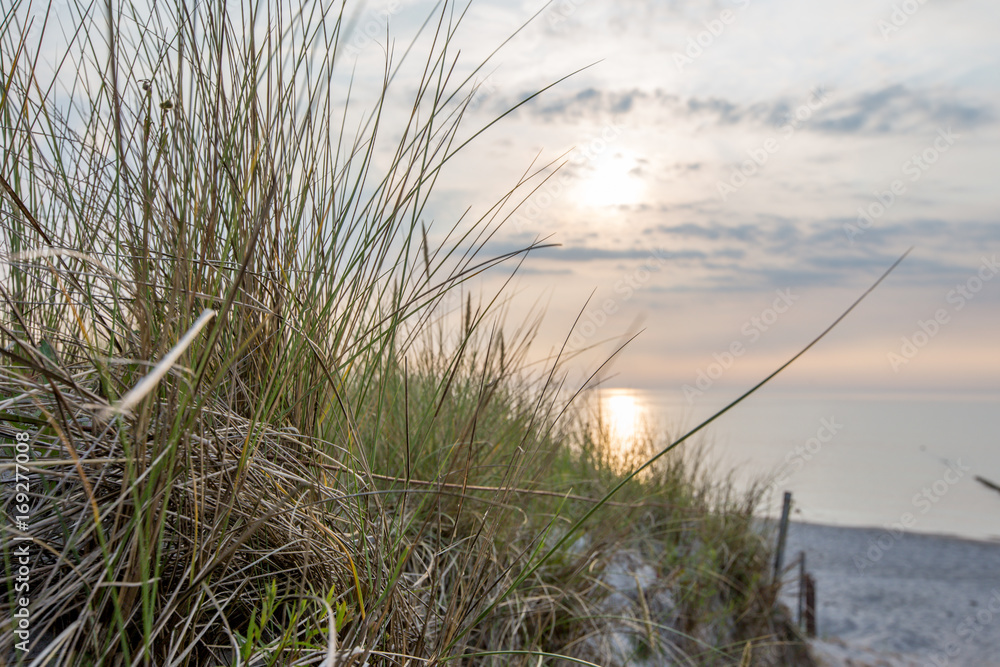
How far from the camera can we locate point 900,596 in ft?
22.5

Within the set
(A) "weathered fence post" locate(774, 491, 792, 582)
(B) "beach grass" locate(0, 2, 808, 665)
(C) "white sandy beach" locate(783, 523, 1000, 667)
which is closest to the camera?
(B) "beach grass" locate(0, 2, 808, 665)

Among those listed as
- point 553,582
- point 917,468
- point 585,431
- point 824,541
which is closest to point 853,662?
point 585,431

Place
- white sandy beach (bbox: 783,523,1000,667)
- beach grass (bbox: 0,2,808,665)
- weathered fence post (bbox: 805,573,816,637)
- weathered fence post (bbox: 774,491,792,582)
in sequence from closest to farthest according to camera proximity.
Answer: beach grass (bbox: 0,2,808,665), weathered fence post (bbox: 774,491,792,582), weathered fence post (bbox: 805,573,816,637), white sandy beach (bbox: 783,523,1000,667)

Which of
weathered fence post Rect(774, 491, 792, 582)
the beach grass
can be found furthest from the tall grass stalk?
weathered fence post Rect(774, 491, 792, 582)

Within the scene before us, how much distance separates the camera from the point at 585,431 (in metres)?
4.31

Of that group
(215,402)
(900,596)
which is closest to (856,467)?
(900,596)

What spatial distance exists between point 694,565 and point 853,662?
8.28 ft

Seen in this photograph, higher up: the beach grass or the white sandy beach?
the beach grass

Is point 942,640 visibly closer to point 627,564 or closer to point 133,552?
point 627,564

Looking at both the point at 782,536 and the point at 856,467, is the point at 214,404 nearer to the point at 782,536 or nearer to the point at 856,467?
the point at 782,536

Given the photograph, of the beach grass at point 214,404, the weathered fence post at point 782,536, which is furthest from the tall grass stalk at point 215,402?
the weathered fence post at point 782,536

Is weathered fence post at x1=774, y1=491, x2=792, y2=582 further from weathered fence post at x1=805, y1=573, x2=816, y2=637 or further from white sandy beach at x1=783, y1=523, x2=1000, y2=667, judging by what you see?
weathered fence post at x1=805, y1=573, x2=816, y2=637

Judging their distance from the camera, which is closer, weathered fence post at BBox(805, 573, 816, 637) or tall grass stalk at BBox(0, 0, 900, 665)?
tall grass stalk at BBox(0, 0, 900, 665)

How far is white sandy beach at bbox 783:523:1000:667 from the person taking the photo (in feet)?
17.7
